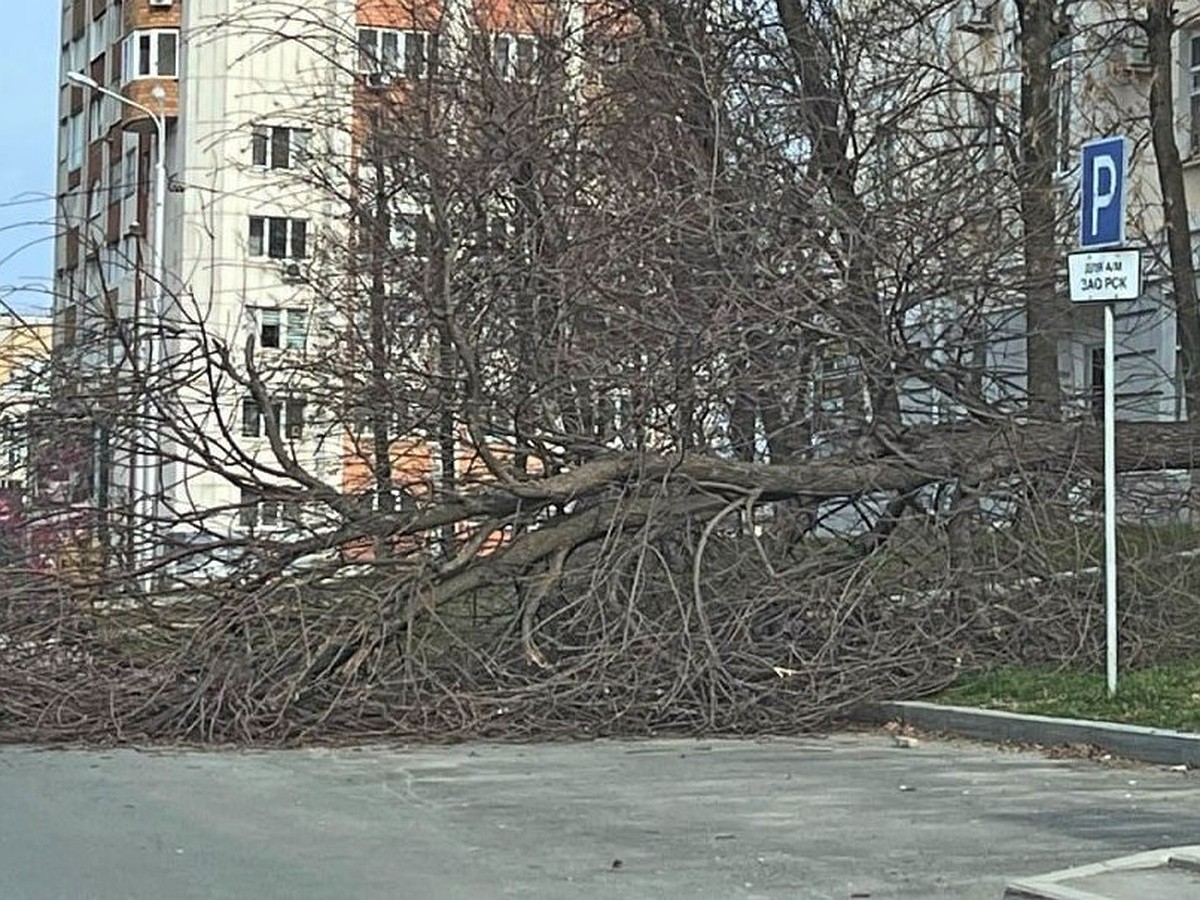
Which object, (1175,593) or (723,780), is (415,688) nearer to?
(723,780)

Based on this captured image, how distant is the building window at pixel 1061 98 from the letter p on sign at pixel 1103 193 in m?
6.62

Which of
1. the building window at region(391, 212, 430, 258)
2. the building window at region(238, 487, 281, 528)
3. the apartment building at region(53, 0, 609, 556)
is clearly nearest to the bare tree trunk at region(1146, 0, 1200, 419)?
the apartment building at region(53, 0, 609, 556)

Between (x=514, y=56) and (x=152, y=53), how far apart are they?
36.4 metres

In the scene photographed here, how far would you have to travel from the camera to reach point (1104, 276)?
42.8 ft

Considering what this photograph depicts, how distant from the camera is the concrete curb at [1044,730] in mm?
11875

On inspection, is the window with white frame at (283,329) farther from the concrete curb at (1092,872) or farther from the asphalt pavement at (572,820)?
the concrete curb at (1092,872)

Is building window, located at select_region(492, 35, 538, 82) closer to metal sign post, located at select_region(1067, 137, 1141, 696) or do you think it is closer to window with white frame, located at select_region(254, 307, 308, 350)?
window with white frame, located at select_region(254, 307, 308, 350)

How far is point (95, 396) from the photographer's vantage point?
15.6 meters

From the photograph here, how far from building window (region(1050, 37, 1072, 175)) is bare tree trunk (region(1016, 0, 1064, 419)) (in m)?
0.18

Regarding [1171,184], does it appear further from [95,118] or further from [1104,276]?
[95,118]

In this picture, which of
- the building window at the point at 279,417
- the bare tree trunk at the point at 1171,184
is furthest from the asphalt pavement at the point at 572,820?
the bare tree trunk at the point at 1171,184

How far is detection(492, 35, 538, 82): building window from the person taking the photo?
18297 millimetres

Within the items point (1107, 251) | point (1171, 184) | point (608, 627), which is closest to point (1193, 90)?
point (1171, 184)

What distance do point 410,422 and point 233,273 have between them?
16.3 meters
